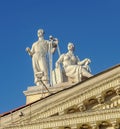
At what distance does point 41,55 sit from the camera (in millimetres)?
31312

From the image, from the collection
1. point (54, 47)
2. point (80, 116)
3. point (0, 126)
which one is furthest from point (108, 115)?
point (54, 47)

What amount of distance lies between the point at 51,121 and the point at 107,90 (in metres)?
2.37

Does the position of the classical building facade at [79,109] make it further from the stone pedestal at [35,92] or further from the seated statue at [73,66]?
the seated statue at [73,66]

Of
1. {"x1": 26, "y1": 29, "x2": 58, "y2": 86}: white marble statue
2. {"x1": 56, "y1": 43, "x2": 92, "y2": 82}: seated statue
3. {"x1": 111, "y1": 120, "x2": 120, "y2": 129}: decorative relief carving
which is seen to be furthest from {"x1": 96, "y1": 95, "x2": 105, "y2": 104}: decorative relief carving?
{"x1": 26, "y1": 29, "x2": 58, "y2": 86}: white marble statue

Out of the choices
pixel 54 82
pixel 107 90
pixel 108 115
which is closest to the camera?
pixel 108 115

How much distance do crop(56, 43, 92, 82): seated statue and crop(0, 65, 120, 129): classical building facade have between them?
278 inches

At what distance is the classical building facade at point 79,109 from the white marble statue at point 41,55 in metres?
8.65

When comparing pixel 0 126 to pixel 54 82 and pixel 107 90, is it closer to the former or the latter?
pixel 107 90

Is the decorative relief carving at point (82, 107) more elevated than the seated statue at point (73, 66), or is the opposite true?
the seated statue at point (73, 66)

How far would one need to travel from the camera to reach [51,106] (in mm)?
20750

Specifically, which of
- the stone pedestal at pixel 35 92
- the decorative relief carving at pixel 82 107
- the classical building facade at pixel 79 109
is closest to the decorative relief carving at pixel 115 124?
the classical building facade at pixel 79 109

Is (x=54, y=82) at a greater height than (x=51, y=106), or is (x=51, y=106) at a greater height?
(x=54, y=82)

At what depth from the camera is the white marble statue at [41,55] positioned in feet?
100

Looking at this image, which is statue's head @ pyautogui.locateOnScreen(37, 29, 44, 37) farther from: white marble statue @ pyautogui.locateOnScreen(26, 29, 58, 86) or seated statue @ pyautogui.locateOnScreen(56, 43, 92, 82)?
seated statue @ pyautogui.locateOnScreen(56, 43, 92, 82)
